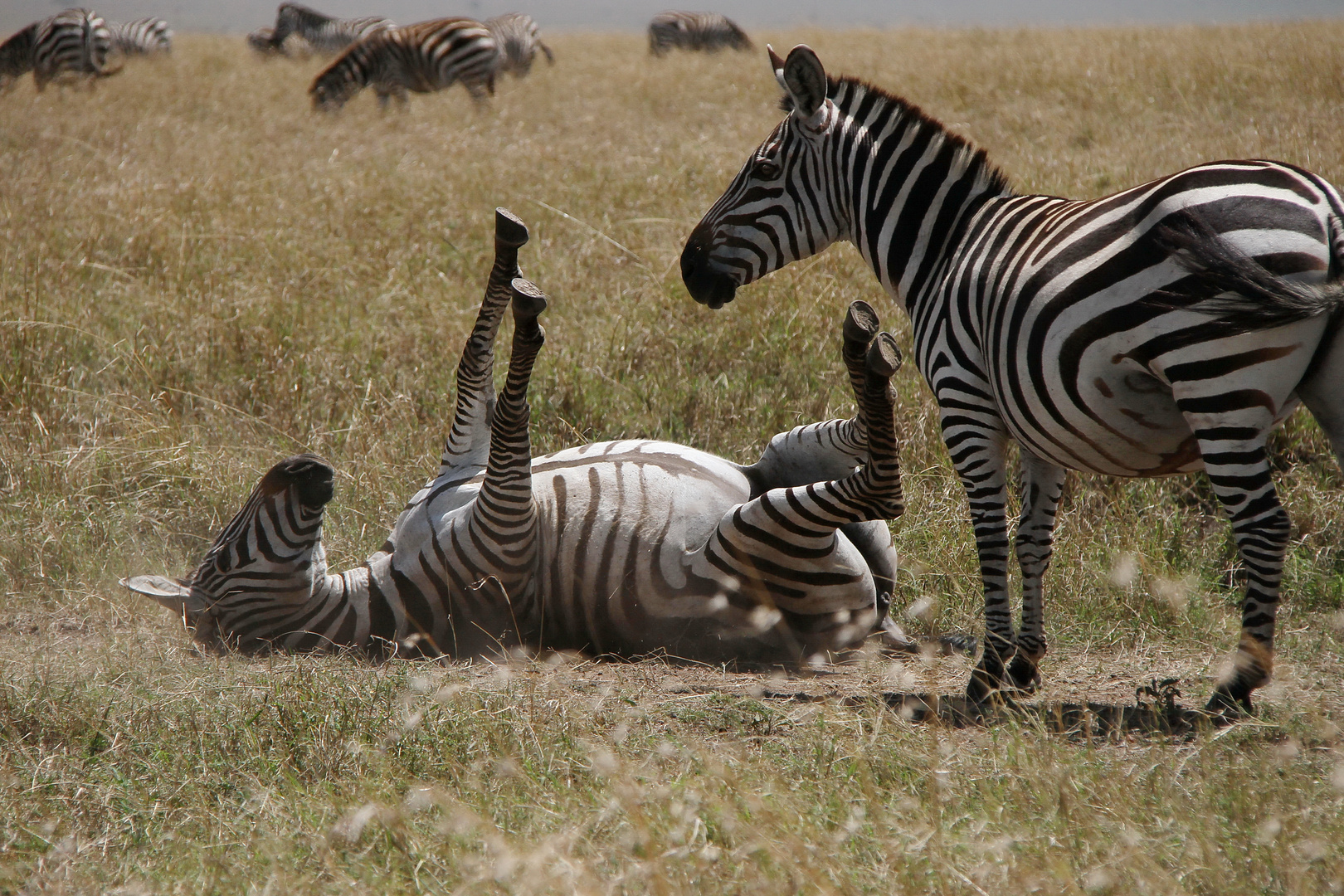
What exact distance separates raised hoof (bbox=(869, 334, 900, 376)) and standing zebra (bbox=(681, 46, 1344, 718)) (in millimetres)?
140

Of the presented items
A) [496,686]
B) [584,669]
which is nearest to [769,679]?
[584,669]

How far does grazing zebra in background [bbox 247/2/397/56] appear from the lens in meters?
26.6

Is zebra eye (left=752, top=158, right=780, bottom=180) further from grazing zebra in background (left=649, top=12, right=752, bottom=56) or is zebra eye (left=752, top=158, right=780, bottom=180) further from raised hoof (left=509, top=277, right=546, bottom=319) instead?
grazing zebra in background (left=649, top=12, right=752, bottom=56)

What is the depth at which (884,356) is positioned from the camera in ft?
11.3

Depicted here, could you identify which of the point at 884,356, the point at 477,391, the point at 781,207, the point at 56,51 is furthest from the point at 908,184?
the point at 56,51

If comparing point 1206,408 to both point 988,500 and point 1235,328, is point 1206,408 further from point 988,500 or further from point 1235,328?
point 988,500

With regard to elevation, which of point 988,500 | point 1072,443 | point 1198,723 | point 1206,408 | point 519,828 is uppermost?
point 1206,408

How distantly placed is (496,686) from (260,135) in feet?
31.7

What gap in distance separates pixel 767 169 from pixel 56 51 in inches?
765

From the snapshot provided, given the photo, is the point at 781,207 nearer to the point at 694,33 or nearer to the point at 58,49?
the point at 58,49

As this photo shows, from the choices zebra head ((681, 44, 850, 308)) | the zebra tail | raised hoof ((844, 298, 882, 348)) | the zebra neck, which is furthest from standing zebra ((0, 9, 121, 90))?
the zebra tail

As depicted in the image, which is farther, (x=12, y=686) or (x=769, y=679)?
(x=769, y=679)

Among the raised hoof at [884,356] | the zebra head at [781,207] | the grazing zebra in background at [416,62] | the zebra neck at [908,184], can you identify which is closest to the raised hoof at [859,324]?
the raised hoof at [884,356]

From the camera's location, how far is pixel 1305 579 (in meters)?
4.29
